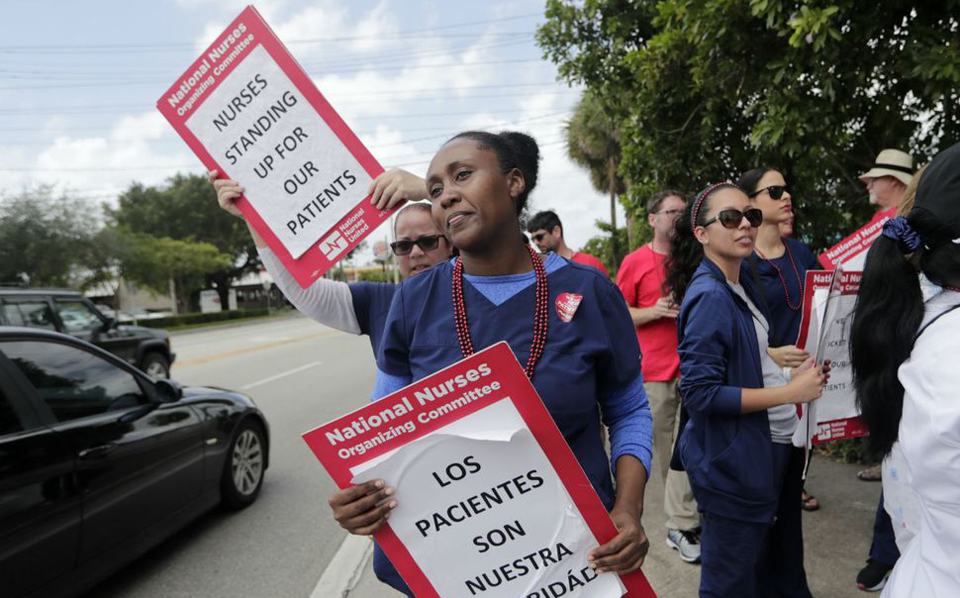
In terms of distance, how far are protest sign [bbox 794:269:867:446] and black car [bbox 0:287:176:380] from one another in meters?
7.38

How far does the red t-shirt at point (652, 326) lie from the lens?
3.95 m

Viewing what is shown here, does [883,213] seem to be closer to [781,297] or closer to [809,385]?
[781,297]

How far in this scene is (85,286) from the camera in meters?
33.2

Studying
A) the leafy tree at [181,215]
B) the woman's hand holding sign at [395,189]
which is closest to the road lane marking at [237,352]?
the woman's hand holding sign at [395,189]

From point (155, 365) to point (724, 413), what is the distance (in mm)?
11786

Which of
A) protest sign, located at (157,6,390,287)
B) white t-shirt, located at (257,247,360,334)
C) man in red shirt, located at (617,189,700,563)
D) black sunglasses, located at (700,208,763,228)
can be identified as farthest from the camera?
man in red shirt, located at (617,189,700,563)

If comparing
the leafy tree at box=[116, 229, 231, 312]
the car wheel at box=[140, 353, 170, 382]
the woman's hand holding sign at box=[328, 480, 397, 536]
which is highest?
the leafy tree at box=[116, 229, 231, 312]

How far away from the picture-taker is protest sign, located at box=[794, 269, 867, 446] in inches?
83.5

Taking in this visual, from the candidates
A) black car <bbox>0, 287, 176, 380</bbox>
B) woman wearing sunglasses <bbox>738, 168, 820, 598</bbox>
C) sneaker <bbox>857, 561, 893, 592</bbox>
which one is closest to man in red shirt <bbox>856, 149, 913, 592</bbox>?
sneaker <bbox>857, 561, 893, 592</bbox>

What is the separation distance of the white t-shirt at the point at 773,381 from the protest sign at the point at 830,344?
0.21 feet

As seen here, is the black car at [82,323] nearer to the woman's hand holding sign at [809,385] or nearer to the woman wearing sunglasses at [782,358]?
the woman wearing sunglasses at [782,358]

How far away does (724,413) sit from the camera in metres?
2.35

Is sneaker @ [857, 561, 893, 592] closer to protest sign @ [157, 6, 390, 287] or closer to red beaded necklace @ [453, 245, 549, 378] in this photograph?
red beaded necklace @ [453, 245, 549, 378]

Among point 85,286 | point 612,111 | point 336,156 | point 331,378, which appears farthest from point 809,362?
point 85,286
